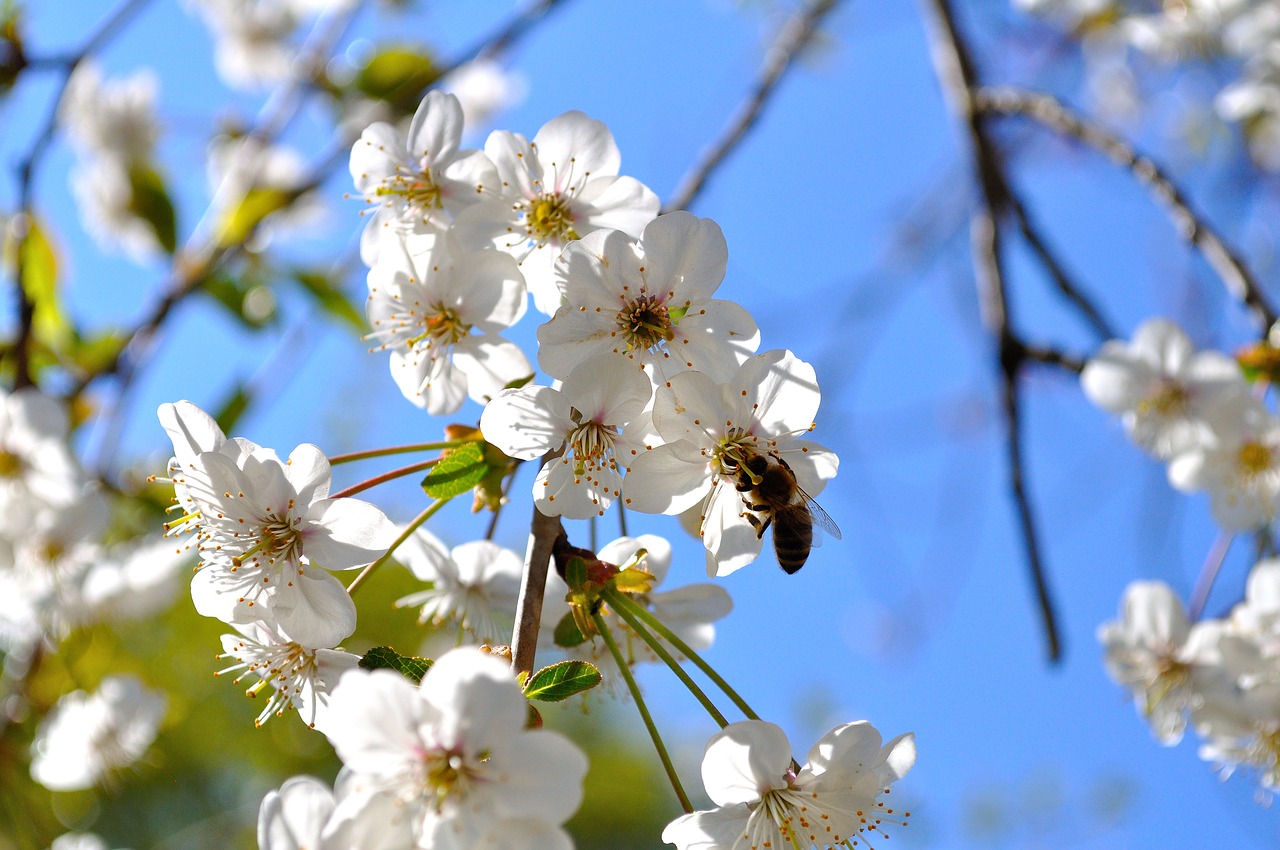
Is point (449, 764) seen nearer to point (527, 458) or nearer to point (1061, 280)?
point (527, 458)

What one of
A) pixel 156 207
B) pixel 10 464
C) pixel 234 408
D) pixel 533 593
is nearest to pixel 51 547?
pixel 10 464

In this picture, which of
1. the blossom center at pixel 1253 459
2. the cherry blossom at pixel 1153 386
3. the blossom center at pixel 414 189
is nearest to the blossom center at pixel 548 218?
the blossom center at pixel 414 189

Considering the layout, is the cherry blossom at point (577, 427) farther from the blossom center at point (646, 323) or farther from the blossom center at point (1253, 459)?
the blossom center at point (1253, 459)

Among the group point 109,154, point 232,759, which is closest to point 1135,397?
point 109,154

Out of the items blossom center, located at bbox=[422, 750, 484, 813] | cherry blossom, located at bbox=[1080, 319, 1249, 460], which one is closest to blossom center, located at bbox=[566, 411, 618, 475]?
blossom center, located at bbox=[422, 750, 484, 813]

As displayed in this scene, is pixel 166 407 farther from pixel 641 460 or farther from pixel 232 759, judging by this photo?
pixel 232 759
